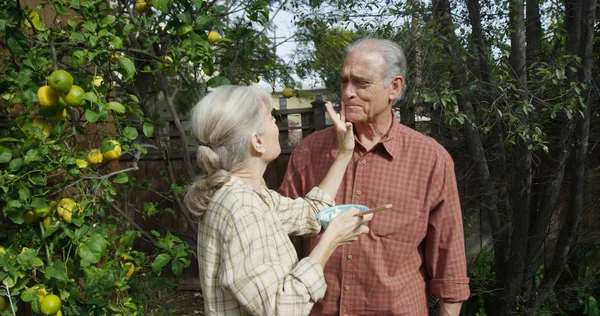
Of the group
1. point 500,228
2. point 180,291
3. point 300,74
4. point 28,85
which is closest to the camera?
point 28,85

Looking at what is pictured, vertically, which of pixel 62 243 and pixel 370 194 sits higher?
pixel 370 194

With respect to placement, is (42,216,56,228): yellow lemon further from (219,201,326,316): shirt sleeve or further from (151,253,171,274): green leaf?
(219,201,326,316): shirt sleeve

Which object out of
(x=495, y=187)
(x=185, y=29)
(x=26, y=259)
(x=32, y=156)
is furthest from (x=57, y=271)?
(x=495, y=187)

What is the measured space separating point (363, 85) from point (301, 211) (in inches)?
22.1

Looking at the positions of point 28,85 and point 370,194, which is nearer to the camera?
point 28,85

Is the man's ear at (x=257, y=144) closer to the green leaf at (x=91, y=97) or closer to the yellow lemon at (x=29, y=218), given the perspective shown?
the green leaf at (x=91, y=97)

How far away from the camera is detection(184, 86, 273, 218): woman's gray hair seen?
4.74ft

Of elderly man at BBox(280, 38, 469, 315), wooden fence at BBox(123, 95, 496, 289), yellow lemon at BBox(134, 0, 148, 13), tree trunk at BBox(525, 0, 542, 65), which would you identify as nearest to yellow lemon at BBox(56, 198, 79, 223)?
elderly man at BBox(280, 38, 469, 315)

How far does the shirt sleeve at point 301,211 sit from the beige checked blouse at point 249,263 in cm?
22

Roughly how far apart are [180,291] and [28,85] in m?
4.17

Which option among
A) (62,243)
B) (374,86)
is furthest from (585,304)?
(62,243)

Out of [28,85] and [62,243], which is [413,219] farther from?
[28,85]

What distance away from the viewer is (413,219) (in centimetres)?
194

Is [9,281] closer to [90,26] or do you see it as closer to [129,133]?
[129,133]
